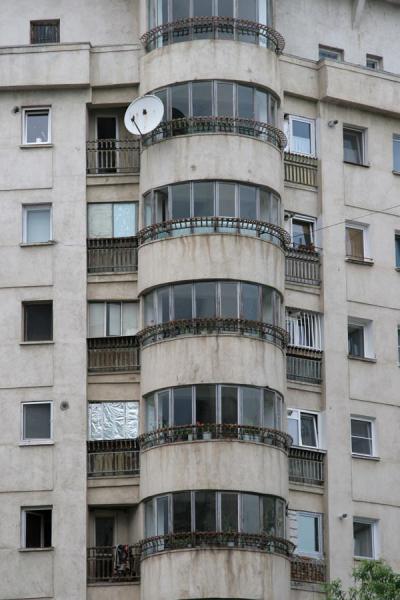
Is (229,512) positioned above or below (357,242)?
below

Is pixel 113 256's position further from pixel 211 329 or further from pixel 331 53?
pixel 331 53

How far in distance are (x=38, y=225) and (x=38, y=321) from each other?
10.8 feet

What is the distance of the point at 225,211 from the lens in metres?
63.7

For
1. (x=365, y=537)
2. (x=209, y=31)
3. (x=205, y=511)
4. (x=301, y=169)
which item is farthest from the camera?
(x=301, y=169)

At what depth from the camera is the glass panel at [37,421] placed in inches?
2501

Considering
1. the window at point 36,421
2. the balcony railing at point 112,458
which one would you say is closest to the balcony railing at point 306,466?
the balcony railing at point 112,458

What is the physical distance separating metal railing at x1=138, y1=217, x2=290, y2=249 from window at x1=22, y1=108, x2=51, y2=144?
5.20 m

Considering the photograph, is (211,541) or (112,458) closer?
(211,541)

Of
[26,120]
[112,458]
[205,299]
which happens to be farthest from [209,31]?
[112,458]

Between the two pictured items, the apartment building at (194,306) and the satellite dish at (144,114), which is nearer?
the apartment building at (194,306)

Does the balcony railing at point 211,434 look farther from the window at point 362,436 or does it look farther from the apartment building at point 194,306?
the window at point 362,436

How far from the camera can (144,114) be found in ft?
211

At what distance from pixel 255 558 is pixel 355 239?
12759 millimetres

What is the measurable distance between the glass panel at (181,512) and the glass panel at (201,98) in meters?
12.6
